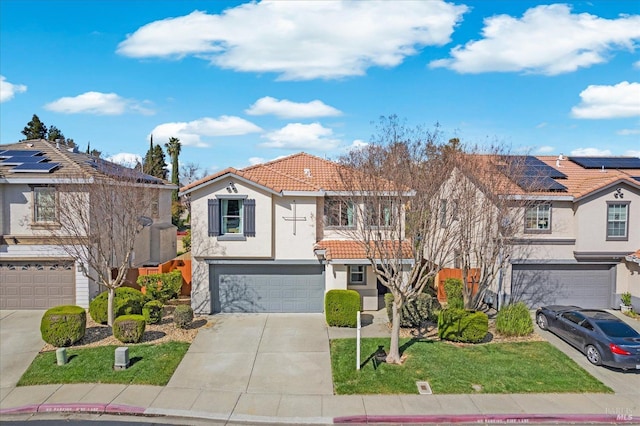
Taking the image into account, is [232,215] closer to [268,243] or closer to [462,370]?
[268,243]

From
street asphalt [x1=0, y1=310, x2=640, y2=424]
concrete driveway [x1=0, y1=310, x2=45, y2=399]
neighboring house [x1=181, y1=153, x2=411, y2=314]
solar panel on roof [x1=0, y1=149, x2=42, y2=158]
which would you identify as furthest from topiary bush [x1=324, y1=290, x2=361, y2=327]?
solar panel on roof [x1=0, y1=149, x2=42, y2=158]

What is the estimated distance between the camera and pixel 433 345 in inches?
600

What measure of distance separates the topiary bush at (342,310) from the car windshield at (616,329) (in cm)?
798

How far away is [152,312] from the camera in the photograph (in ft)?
55.8

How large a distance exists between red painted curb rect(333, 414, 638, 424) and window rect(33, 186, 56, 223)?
1503 cm

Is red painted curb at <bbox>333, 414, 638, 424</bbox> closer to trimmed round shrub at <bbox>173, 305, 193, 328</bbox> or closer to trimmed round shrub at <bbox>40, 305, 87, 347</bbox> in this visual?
trimmed round shrub at <bbox>173, 305, 193, 328</bbox>

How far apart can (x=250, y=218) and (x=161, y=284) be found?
5.09 meters

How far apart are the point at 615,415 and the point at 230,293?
1379cm

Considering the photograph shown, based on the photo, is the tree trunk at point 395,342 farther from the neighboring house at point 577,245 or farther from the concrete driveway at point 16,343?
the concrete driveway at point 16,343

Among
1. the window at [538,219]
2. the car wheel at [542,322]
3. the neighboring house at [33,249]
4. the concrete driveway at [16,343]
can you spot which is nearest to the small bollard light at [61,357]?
the concrete driveway at [16,343]

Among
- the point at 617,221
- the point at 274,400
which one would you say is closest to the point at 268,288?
the point at 274,400

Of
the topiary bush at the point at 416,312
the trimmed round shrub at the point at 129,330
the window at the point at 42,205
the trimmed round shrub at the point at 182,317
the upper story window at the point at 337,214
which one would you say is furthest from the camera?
the upper story window at the point at 337,214

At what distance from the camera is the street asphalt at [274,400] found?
10977mm

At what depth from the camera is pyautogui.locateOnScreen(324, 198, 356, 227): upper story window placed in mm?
19312
